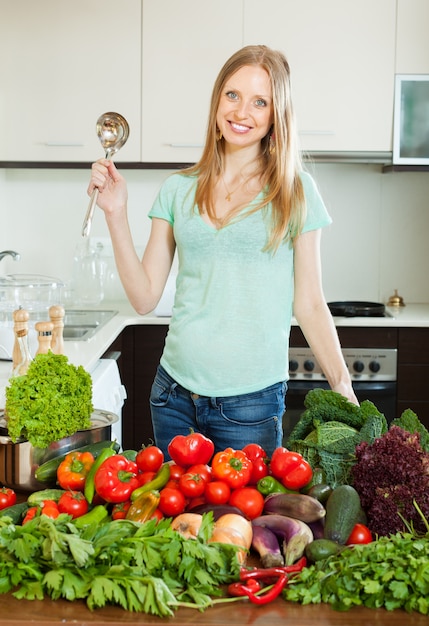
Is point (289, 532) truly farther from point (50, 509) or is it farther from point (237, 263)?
point (237, 263)

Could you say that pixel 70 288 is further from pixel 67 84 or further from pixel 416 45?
pixel 416 45

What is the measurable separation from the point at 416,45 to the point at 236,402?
2.29 meters

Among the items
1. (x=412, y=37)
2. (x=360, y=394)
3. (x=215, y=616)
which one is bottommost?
(x=360, y=394)

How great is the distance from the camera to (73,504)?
53.0 inches

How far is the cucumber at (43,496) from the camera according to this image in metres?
1.37

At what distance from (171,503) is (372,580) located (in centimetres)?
33

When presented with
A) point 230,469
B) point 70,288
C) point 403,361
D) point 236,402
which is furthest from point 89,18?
point 230,469

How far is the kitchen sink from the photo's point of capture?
3.45m

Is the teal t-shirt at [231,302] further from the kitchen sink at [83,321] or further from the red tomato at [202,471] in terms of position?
the kitchen sink at [83,321]

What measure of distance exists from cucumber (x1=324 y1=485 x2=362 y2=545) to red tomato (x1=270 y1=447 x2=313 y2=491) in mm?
65

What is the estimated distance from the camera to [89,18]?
12.3ft

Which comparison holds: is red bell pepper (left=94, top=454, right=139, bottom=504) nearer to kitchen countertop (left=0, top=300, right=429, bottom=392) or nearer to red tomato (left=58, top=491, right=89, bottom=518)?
red tomato (left=58, top=491, right=89, bottom=518)

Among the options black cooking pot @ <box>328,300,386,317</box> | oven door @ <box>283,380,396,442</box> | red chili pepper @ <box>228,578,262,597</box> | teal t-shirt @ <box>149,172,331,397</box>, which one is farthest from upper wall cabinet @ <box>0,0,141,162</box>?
red chili pepper @ <box>228,578,262,597</box>

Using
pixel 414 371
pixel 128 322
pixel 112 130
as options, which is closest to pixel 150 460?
pixel 112 130
